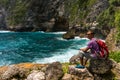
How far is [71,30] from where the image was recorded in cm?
8994

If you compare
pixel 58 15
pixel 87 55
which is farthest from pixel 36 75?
pixel 58 15

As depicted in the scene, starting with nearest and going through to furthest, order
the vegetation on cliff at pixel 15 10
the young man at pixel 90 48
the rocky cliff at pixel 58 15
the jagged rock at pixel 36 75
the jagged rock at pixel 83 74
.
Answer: the young man at pixel 90 48, the jagged rock at pixel 83 74, the jagged rock at pixel 36 75, the rocky cliff at pixel 58 15, the vegetation on cliff at pixel 15 10

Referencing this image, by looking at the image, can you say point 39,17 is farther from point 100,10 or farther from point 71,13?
point 100,10

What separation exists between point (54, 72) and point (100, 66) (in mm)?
2757

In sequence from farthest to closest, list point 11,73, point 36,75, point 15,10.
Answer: point 15,10 < point 11,73 < point 36,75

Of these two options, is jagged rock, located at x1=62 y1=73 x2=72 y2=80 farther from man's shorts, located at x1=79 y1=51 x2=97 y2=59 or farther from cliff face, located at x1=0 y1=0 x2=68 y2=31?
cliff face, located at x1=0 y1=0 x2=68 y2=31

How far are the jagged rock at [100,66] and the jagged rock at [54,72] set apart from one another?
1.93 m

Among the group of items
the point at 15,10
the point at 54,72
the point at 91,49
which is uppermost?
the point at 91,49

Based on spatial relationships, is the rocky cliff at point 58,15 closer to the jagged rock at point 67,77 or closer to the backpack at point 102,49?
the backpack at point 102,49

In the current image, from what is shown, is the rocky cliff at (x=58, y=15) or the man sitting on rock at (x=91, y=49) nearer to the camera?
the man sitting on rock at (x=91, y=49)

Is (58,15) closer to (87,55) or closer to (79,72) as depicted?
(87,55)

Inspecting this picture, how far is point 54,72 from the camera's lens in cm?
1477

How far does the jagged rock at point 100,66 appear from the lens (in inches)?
585

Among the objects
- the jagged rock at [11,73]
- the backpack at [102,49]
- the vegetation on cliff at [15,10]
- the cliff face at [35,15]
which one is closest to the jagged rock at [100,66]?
the backpack at [102,49]
